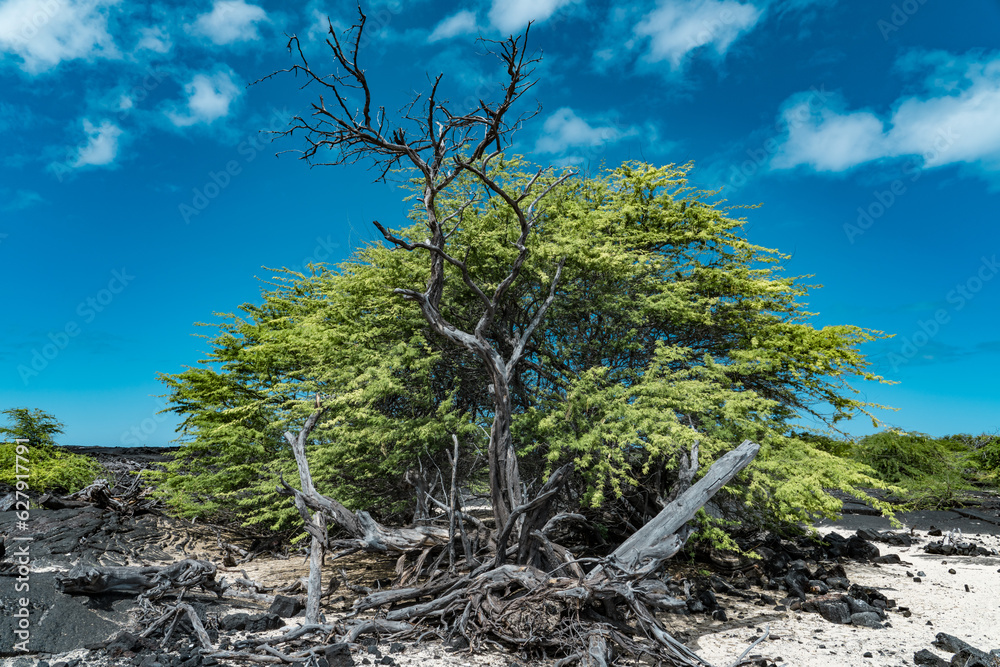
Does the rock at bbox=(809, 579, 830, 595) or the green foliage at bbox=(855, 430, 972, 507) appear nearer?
the rock at bbox=(809, 579, 830, 595)

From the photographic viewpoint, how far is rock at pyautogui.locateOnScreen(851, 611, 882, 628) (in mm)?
7645

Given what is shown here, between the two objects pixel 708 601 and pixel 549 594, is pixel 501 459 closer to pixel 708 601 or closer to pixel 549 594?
pixel 549 594

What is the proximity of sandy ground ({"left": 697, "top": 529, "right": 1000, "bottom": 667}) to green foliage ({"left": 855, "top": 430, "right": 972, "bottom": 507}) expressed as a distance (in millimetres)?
8607

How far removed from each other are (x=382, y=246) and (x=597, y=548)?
765cm

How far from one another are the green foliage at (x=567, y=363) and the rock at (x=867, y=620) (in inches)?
65.8

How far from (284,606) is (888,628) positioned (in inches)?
321

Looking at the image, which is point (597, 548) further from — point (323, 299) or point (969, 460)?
point (969, 460)

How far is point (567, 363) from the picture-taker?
11594mm

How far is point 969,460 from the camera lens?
2028 cm

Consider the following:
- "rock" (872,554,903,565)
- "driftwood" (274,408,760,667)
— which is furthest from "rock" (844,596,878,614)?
"rock" (872,554,903,565)

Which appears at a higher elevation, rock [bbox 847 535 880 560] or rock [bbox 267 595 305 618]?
rock [bbox 847 535 880 560]

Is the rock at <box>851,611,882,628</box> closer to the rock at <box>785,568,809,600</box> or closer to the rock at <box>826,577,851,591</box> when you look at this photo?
the rock at <box>785,568,809,600</box>

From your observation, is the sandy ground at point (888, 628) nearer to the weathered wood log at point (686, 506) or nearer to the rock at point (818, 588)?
the rock at point (818, 588)

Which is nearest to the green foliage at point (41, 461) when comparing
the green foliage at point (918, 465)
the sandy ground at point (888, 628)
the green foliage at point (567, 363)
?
the green foliage at point (567, 363)
